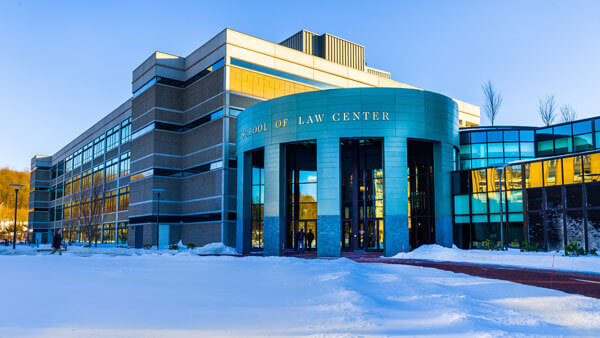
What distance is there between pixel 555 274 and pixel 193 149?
39611 millimetres

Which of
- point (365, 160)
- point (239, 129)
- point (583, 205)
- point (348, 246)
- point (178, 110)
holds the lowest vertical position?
point (348, 246)

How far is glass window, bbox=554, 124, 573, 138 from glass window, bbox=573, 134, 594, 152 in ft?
3.03

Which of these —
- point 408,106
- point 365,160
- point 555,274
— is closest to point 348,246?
point 365,160

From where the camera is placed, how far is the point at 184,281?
609 inches

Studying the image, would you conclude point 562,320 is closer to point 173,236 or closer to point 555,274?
point 555,274

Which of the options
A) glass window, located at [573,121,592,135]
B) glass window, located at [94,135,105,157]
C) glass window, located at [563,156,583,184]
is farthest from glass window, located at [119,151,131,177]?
glass window, located at [563,156,583,184]

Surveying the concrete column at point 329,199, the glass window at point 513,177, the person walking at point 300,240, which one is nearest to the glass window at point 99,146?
the person walking at point 300,240

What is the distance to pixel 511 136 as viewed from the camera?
43438mm

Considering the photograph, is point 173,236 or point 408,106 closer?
point 408,106

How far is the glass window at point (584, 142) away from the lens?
38.8 metres

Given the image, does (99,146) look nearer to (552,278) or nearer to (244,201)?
(244,201)

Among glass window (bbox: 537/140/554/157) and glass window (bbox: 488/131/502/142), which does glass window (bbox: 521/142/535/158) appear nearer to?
glass window (bbox: 537/140/554/157)

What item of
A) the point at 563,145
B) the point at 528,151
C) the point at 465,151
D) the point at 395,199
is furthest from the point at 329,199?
the point at 563,145

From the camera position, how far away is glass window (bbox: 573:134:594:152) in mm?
38844
